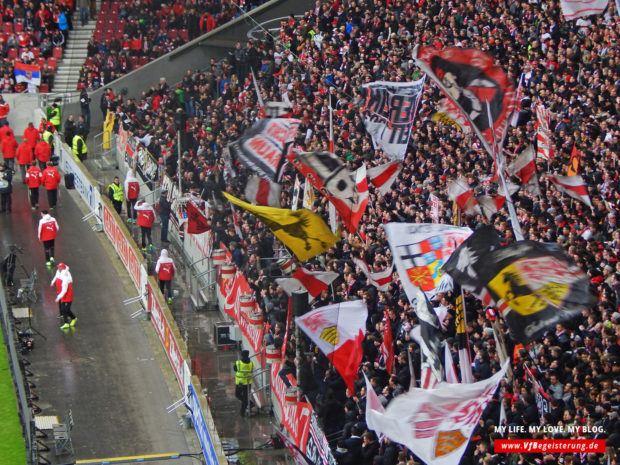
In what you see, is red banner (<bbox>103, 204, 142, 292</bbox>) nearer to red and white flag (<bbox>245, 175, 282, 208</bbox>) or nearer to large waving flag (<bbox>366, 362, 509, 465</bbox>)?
red and white flag (<bbox>245, 175, 282, 208</bbox>)

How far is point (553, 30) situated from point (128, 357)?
1230 centimetres

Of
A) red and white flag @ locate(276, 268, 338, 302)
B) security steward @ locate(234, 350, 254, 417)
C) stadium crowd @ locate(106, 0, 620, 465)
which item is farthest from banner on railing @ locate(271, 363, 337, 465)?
red and white flag @ locate(276, 268, 338, 302)

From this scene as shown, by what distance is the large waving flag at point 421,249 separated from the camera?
15875 millimetres

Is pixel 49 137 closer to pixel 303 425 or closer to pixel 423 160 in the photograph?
pixel 423 160

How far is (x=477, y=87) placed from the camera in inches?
671

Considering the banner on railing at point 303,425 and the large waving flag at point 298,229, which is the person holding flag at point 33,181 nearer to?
the banner on railing at point 303,425

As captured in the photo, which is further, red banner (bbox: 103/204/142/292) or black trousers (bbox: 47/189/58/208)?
black trousers (bbox: 47/189/58/208)

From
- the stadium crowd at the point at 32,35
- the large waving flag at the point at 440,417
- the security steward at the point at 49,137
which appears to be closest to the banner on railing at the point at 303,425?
the large waving flag at the point at 440,417

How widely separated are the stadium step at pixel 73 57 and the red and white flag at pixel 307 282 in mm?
27044

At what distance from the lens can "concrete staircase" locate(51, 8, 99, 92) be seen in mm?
45188

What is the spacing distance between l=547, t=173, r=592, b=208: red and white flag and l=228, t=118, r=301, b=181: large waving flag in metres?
4.79

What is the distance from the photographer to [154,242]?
31359 mm

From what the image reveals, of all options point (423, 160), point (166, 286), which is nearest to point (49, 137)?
point (166, 286)

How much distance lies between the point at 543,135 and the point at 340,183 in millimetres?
5276
